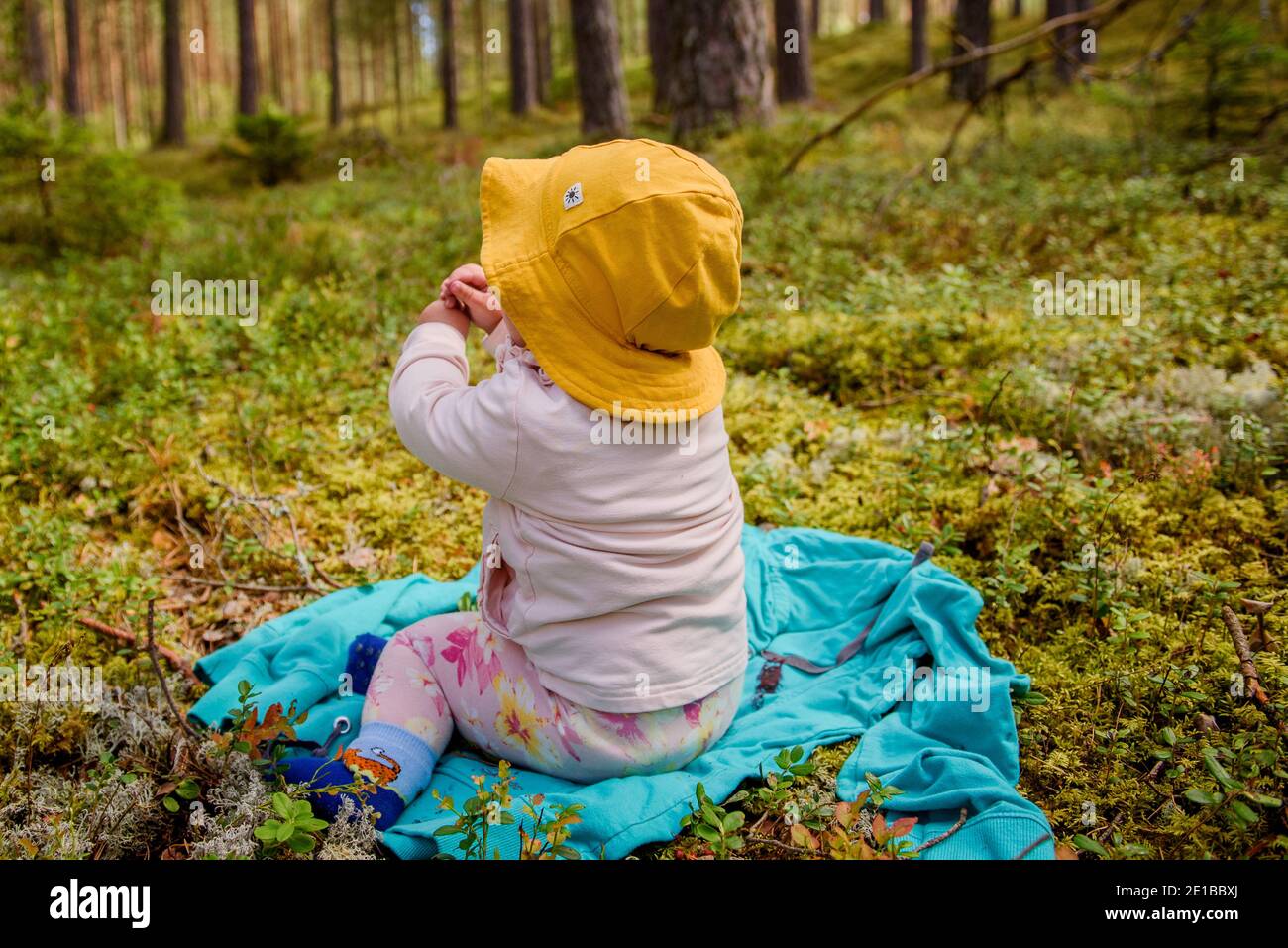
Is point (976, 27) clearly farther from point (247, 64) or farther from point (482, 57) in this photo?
point (482, 57)

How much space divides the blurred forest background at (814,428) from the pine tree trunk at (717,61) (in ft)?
0.11

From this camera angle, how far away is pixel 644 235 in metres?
2.05

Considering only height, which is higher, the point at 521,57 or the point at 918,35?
the point at 918,35

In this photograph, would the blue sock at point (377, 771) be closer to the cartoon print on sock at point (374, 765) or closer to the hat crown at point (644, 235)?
the cartoon print on sock at point (374, 765)

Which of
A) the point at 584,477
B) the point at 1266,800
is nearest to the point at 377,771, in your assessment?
the point at 584,477

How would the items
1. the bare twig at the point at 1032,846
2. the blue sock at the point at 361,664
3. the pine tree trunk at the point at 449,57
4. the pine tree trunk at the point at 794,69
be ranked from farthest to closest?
the pine tree trunk at the point at 449,57 → the pine tree trunk at the point at 794,69 → the blue sock at the point at 361,664 → the bare twig at the point at 1032,846

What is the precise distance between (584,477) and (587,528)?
0.44ft

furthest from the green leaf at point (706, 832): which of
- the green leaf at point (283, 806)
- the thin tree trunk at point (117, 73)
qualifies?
the thin tree trunk at point (117, 73)

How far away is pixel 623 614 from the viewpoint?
2350mm

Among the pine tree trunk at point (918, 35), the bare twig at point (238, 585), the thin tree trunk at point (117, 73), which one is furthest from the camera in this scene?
the thin tree trunk at point (117, 73)

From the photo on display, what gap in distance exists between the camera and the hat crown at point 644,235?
2.05 m

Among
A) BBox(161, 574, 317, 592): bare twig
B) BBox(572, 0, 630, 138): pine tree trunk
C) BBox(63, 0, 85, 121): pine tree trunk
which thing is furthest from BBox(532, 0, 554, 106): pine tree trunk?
BBox(161, 574, 317, 592): bare twig

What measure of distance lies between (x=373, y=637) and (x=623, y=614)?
1.12m
